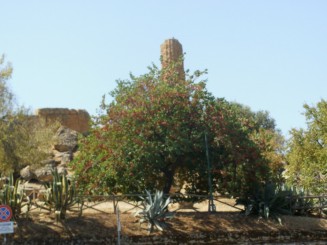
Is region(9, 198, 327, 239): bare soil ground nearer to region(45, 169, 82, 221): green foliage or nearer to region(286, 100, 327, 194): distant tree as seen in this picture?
region(45, 169, 82, 221): green foliage

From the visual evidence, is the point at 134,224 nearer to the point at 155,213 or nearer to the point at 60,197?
the point at 155,213

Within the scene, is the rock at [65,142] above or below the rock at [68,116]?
below

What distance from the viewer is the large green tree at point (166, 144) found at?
1948 centimetres

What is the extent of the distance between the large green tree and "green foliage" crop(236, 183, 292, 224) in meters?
0.45

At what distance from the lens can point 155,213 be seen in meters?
17.4

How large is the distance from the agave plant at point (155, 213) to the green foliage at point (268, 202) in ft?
12.3

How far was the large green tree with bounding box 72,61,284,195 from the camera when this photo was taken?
767 inches

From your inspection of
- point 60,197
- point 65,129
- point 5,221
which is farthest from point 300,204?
point 65,129

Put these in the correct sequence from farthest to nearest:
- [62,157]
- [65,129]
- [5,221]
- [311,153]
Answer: [65,129], [62,157], [311,153], [5,221]

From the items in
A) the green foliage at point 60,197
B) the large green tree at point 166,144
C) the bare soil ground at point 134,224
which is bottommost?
the bare soil ground at point 134,224

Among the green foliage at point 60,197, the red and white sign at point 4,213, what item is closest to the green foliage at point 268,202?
the green foliage at point 60,197

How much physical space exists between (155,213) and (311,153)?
36.7 feet

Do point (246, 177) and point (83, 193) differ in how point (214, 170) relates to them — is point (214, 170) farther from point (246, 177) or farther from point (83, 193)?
point (83, 193)

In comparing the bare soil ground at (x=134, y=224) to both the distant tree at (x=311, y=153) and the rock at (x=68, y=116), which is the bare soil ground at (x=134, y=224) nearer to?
the distant tree at (x=311, y=153)
